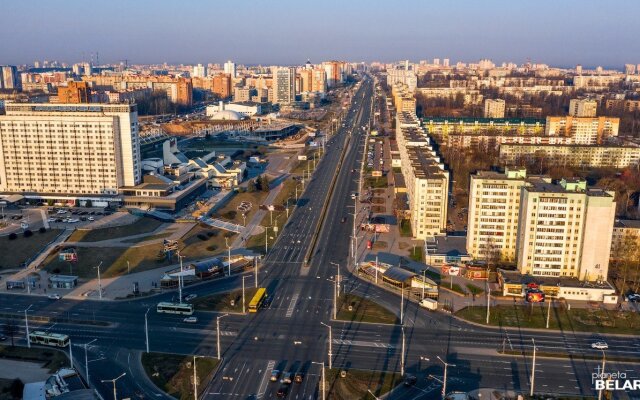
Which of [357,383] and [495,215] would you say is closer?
[357,383]

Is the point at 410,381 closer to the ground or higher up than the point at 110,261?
closer to the ground

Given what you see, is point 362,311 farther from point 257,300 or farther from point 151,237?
point 151,237

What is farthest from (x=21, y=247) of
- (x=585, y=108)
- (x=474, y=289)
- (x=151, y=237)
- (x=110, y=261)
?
(x=585, y=108)

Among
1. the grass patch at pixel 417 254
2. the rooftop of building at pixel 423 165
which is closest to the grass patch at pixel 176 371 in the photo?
the grass patch at pixel 417 254

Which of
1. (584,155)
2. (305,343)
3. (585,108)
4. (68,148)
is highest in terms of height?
(585,108)

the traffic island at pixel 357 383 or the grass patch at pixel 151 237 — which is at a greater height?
the grass patch at pixel 151 237

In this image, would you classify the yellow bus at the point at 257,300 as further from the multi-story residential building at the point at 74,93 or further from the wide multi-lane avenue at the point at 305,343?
the multi-story residential building at the point at 74,93

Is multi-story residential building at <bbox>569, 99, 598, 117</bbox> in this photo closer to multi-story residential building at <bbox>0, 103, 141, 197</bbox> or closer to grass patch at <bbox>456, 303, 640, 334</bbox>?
grass patch at <bbox>456, 303, 640, 334</bbox>
